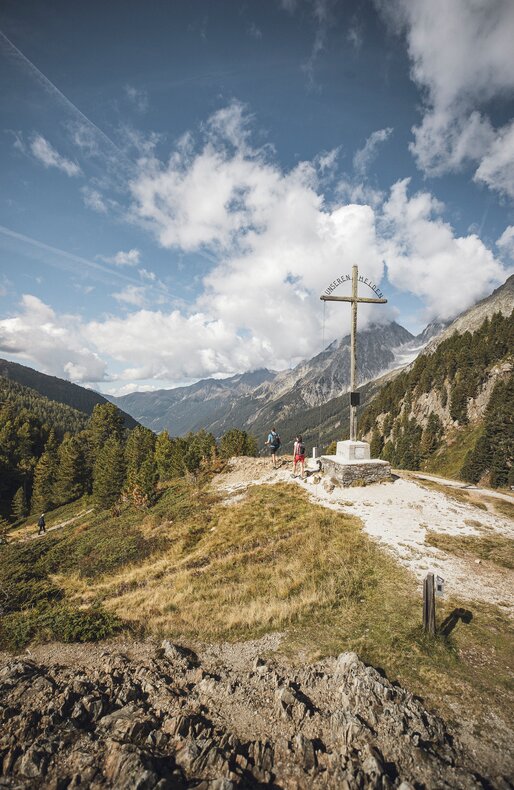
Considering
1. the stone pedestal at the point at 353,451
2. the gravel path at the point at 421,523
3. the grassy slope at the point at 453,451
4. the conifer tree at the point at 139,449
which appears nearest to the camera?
the gravel path at the point at 421,523

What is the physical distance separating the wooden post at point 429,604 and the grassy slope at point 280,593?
0.30 m

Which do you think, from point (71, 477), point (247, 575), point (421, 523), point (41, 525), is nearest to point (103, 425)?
point (71, 477)

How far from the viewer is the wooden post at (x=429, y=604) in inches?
305

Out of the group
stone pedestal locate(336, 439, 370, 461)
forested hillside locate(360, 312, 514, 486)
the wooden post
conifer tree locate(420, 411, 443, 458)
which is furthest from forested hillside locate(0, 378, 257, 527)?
conifer tree locate(420, 411, 443, 458)

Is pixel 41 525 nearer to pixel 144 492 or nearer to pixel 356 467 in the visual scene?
pixel 144 492

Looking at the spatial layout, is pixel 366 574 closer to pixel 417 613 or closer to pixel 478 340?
pixel 417 613

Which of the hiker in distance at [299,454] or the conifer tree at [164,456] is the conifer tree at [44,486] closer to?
the conifer tree at [164,456]

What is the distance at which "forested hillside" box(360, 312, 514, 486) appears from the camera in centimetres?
7750

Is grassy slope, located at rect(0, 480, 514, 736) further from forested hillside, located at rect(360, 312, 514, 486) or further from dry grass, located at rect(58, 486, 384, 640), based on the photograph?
forested hillside, located at rect(360, 312, 514, 486)

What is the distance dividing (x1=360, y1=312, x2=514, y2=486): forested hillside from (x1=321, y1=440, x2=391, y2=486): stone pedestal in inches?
2693

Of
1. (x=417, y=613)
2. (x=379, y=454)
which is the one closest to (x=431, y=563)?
(x=417, y=613)

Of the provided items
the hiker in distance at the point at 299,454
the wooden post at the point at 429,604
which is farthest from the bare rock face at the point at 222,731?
the hiker in distance at the point at 299,454

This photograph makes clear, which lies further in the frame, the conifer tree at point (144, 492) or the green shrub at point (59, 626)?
the conifer tree at point (144, 492)

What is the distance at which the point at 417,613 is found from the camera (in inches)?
340
